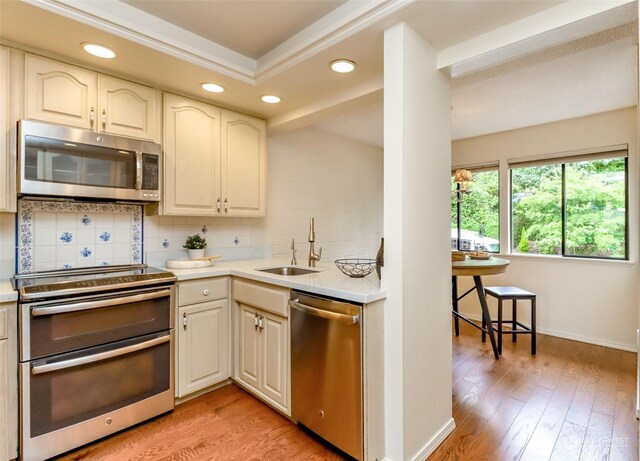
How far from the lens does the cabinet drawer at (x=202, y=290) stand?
2220mm

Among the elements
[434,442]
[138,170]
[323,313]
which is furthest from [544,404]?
[138,170]

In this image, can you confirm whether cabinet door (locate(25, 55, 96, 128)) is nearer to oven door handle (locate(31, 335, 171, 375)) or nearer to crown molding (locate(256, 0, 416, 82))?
crown molding (locate(256, 0, 416, 82))

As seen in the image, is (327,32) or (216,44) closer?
(327,32)

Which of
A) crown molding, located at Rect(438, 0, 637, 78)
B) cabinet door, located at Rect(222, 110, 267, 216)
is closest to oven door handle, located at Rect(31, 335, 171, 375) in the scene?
cabinet door, located at Rect(222, 110, 267, 216)

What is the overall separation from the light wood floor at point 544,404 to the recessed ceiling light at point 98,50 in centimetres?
292

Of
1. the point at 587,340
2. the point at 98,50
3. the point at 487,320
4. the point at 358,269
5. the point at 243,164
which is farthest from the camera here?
the point at 587,340

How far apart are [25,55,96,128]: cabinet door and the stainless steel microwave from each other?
92mm

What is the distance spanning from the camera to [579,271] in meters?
3.52

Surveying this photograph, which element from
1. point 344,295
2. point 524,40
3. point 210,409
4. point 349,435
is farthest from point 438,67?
point 210,409

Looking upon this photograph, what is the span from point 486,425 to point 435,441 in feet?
1.44

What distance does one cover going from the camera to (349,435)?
5.47 feet

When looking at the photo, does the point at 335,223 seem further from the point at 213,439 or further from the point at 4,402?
the point at 4,402

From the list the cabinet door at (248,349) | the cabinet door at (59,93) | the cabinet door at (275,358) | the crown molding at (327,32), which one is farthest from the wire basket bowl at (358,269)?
the cabinet door at (59,93)

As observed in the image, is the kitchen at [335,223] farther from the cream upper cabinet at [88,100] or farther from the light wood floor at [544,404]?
the light wood floor at [544,404]
